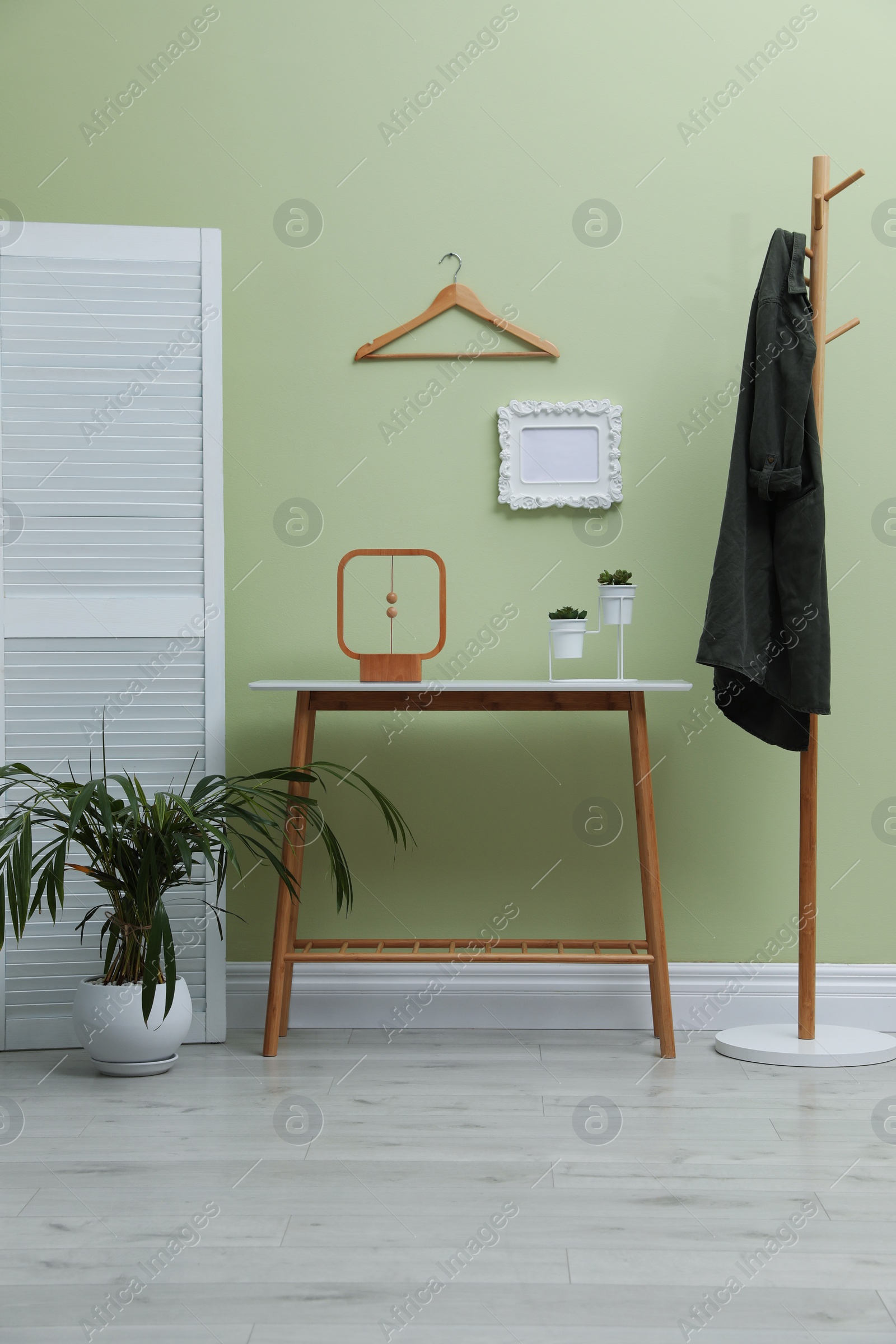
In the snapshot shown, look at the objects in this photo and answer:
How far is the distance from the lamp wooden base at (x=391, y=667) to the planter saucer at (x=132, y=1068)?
896 millimetres

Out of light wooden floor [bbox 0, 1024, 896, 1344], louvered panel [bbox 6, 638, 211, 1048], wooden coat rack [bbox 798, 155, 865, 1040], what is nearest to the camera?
light wooden floor [bbox 0, 1024, 896, 1344]

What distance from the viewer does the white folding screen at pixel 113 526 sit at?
242 cm

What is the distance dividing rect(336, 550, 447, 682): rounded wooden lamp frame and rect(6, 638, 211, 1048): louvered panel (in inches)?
13.3

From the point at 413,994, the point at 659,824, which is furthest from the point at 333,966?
the point at 659,824

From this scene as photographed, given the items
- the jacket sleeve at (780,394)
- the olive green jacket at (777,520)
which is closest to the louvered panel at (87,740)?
the olive green jacket at (777,520)

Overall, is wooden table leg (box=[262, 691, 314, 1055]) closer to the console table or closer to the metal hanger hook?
the console table

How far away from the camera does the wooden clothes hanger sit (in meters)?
2.58

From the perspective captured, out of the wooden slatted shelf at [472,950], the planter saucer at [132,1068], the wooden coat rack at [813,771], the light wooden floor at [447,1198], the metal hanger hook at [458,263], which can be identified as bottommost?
the planter saucer at [132,1068]

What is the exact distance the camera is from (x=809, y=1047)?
2.30 m

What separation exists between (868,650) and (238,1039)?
173 centimetres

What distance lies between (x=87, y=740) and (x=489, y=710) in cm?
91

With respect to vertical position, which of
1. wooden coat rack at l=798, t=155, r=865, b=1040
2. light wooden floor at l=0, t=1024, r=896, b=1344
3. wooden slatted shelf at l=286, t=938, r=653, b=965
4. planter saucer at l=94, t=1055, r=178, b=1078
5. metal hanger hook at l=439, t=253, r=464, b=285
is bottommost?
planter saucer at l=94, t=1055, r=178, b=1078

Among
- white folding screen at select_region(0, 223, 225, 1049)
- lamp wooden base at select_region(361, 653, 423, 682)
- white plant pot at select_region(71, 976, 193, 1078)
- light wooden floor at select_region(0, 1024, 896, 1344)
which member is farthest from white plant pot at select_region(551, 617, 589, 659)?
white plant pot at select_region(71, 976, 193, 1078)

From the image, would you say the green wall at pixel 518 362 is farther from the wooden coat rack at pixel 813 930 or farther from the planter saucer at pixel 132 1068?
the planter saucer at pixel 132 1068
